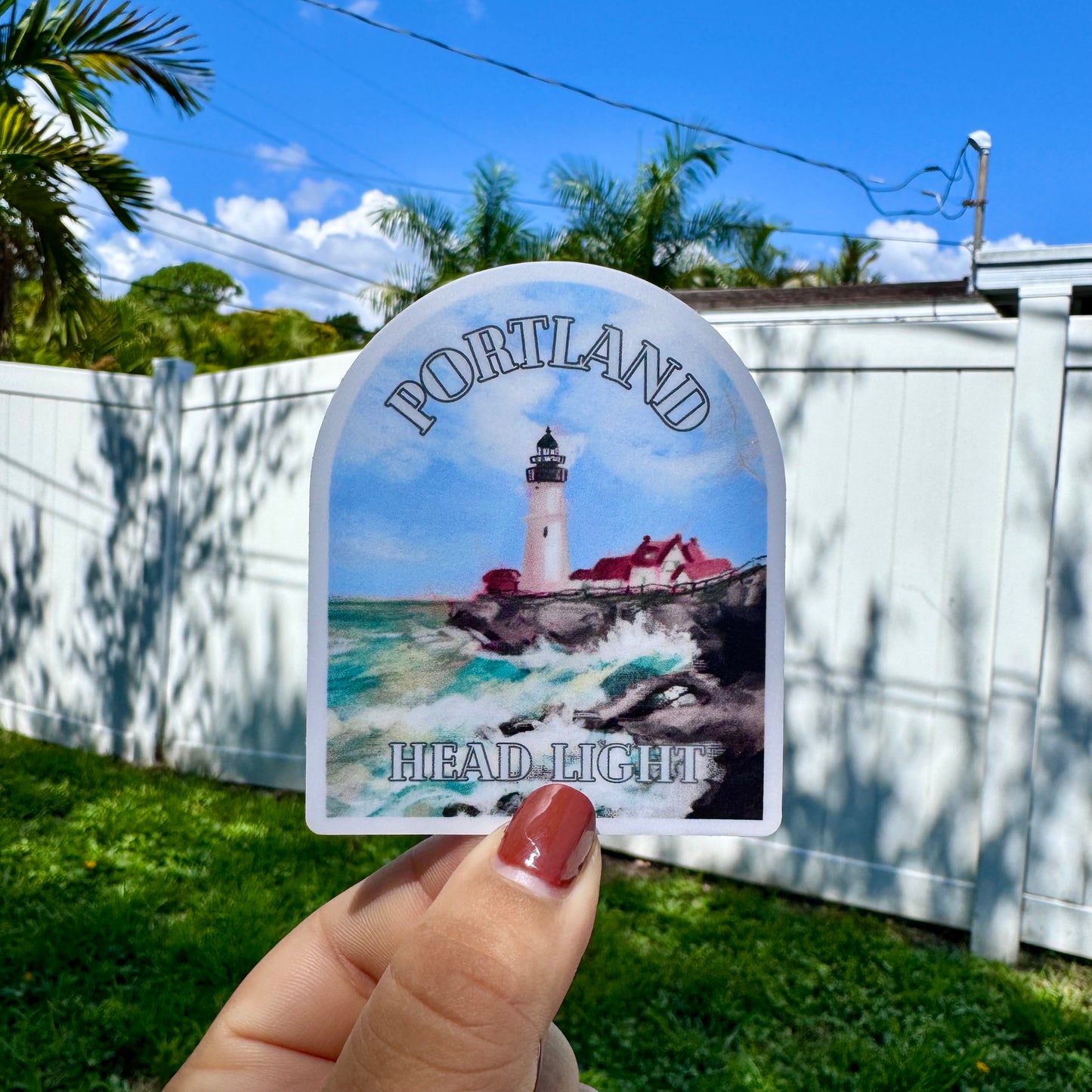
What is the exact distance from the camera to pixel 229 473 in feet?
14.9

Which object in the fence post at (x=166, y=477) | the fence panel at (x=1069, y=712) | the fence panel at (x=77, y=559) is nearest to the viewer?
the fence panel at (x=1069, y=712)

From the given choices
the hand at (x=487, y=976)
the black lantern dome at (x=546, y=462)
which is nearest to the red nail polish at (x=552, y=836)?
the hand at (x=487, y=976)

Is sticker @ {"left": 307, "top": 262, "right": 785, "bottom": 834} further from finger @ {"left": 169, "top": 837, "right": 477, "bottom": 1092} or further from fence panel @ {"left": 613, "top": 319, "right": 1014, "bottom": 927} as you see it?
fence panel @ {"left": 613, "top": 319, "right": 1014, "bottom": 927}

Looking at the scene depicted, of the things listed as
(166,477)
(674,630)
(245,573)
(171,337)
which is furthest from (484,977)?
(171,337)

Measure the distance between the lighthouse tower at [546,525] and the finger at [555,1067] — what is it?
459 mm

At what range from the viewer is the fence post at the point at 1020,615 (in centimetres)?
302

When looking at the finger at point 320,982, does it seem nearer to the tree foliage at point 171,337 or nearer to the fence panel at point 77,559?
the fence panel at point 77,559

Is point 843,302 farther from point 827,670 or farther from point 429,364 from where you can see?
point 429,364

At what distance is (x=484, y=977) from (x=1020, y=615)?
2699 mm

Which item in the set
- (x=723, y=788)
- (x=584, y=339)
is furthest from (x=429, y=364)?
(x=723, y=788)

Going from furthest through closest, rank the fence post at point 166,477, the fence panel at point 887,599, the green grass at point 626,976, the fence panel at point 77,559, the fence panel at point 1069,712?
1. the fence panel at point 77,559
2. the fence post at point 166,477
3. the fence panel at point 887,599
4. the fence panel at point 1069,712
5. the green grass at point 626,976

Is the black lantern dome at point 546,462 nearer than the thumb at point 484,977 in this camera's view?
No

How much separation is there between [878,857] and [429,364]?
9.66ft

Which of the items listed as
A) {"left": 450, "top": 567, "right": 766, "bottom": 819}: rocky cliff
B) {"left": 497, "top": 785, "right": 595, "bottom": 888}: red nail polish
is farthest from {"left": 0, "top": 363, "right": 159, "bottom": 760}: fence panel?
{"left": 497, "top": 785, "right": 595, "bottom": 888}: red nail polish
